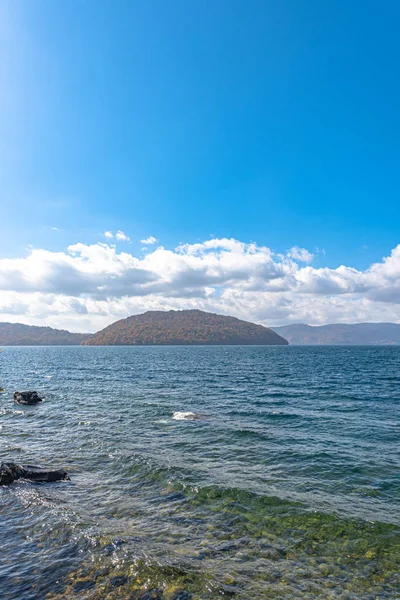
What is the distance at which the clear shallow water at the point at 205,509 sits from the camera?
10914 millimetres

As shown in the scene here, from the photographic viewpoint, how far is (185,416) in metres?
34.2

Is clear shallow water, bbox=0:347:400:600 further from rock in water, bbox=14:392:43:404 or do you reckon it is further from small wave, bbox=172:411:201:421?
rock in water, bbox=14:392:43:404

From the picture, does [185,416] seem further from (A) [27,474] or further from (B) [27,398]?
(B) [27,398]

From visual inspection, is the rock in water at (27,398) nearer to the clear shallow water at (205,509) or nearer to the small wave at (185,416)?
the clear shallow water at (205,509)

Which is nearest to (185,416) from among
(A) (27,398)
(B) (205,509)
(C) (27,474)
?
(C) (27,474)

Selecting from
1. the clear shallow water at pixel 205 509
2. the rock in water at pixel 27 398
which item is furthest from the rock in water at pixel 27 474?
the rock in water at pixel 27 398

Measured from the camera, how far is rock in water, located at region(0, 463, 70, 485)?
1884 cm

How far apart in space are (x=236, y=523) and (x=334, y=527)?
4096mm

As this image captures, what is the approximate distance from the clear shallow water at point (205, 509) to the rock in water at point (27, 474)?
0.76m

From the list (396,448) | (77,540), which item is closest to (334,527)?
(77,540)

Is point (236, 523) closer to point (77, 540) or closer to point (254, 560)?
point (254, 560)

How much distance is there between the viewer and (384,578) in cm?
1131

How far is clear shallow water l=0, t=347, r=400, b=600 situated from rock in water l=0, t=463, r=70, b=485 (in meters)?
0.76

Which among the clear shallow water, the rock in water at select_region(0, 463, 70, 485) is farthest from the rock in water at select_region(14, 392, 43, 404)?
the rock in water at select_region(0, 463, 70, 485)
